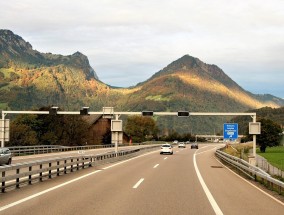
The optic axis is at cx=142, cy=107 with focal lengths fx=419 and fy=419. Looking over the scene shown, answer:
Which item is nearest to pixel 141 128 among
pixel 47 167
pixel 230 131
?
pixel 230 131

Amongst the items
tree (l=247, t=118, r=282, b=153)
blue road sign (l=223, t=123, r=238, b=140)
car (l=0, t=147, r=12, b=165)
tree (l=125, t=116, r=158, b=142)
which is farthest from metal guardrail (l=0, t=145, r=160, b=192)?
tree (l=125, t=116, r=158, b=142)

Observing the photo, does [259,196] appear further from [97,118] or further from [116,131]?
[97,118]

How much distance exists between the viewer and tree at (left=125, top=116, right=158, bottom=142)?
160250 millimetres

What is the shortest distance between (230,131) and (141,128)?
119 meters

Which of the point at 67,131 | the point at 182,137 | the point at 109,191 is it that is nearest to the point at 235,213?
the point at 109,191

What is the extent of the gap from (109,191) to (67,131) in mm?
83259

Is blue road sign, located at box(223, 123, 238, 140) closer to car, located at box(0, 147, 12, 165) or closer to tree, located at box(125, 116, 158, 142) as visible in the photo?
car, located at box(0, 147, 12, 165)

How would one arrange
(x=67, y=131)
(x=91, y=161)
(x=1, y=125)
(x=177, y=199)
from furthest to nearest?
(x=67, y=131)
(x=1, y=125)
(x=91, y=161)
(x=177, y=199)

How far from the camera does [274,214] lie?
1022cm

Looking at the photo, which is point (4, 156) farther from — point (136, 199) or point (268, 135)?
point (268, 135)

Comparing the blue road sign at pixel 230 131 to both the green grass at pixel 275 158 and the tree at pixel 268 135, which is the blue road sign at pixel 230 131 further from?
the tree at pixel 268 135

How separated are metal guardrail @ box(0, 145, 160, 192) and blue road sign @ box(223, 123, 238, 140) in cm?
1024

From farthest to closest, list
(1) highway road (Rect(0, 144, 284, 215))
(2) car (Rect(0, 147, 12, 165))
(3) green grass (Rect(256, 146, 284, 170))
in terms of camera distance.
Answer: (3) green grass (Rect(256, 146, 284, 170))
(2) car (Rect(0, 147, 12, 165))
(1) highway road (Rect(0, 144, 284, 215))

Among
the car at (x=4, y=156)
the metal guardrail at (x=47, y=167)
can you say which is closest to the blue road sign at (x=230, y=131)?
the metal guardrail at (x=47, y=167)
